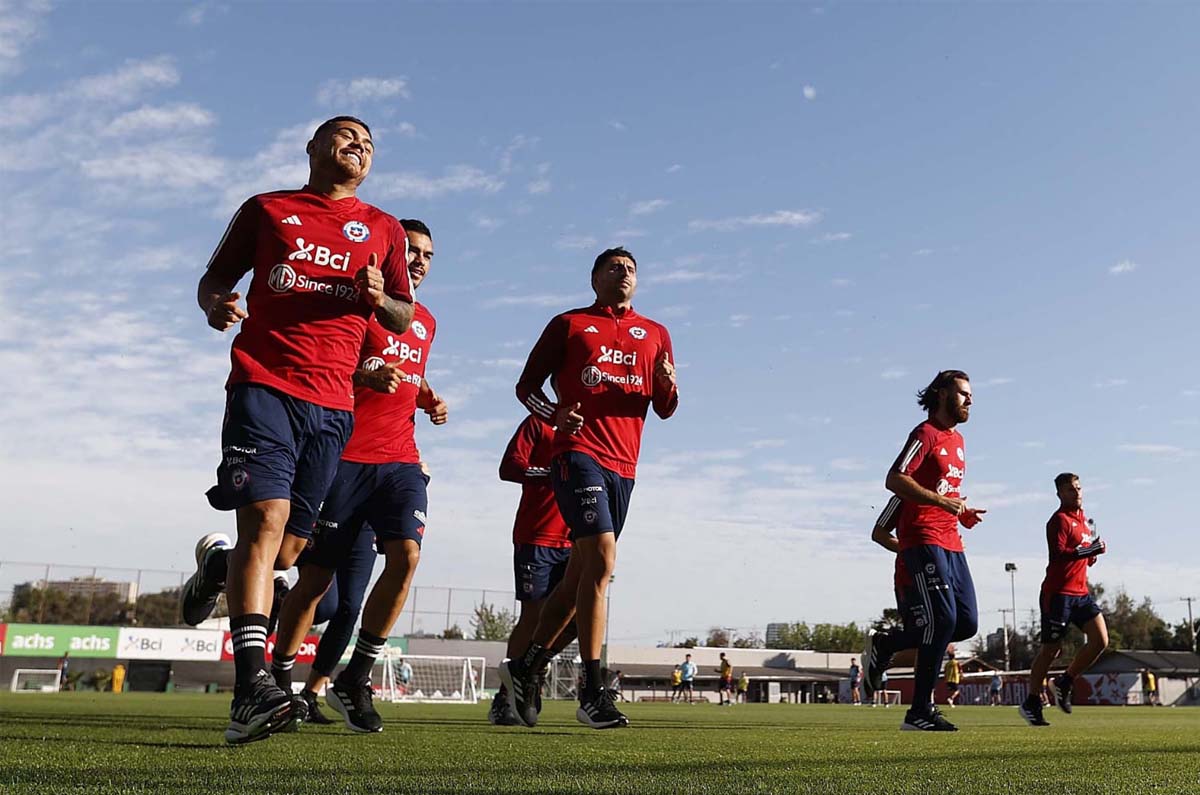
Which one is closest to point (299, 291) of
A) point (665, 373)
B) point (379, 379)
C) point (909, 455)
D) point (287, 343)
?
point (287, 343)

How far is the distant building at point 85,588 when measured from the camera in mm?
51750

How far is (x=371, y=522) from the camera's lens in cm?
602

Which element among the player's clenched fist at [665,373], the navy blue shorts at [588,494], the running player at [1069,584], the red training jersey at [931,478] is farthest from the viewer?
the running player at [1069,584]

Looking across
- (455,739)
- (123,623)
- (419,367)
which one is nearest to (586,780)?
(455,739)

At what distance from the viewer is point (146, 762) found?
3346mm

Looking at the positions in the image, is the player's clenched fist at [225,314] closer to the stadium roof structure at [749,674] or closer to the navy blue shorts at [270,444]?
the navy blue shorts at [270,444]

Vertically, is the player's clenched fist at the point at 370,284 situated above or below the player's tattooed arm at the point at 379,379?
above

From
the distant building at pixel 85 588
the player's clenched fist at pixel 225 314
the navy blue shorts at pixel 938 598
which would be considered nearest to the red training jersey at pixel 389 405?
the player's clenched fist at pixel 225 314

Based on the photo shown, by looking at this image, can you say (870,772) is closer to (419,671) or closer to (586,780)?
(586,780)

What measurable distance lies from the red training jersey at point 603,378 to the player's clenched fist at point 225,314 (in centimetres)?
271

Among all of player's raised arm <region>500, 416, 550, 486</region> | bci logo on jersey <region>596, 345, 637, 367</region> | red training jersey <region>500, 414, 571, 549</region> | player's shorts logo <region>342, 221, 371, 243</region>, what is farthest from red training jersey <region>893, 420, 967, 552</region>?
player's shorts logo <region>342, 221, 371, 243</region>

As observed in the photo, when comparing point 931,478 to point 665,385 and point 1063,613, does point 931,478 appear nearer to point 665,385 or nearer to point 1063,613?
point 665,385

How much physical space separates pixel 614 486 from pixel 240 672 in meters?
3.07

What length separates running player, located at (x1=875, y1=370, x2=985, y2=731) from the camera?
7250 mm
